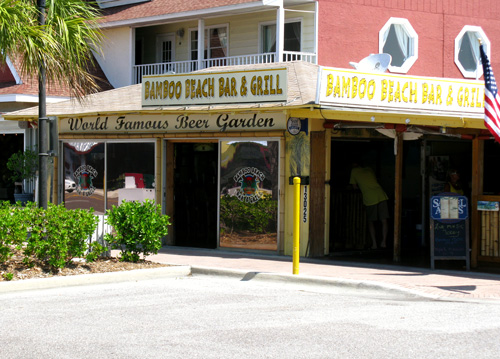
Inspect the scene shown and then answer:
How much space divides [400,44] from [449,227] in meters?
A: 9.06

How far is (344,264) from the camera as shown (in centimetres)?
1293

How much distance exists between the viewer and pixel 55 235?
34.7 ft

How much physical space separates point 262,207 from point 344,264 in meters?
2.24

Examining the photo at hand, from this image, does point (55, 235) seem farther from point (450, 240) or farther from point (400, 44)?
point (400, 44)

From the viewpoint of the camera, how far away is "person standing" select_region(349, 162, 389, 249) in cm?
1510

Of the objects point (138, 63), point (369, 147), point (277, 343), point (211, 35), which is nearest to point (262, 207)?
point (369, 147)

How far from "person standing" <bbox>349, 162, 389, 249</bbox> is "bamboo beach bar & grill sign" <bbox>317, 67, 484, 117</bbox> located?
2.29 metres

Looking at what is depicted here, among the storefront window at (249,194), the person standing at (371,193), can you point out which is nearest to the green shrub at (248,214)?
the storefront window at (249,194)

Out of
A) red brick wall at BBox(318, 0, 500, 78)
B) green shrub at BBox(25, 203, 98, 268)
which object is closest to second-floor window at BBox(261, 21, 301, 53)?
red brick wall at BBox(318, 0, 500, 78)

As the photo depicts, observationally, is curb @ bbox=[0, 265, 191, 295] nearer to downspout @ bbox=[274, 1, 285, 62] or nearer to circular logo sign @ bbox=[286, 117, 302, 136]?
circular logo sign @ bbox=[286, 117, 302, 136]

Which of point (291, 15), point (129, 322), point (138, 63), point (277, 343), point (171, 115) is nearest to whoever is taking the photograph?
point (277, 343)

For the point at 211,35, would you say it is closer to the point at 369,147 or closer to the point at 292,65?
the point at 292,65

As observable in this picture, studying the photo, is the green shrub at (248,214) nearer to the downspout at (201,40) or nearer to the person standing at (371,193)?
the person standing at (371,193)

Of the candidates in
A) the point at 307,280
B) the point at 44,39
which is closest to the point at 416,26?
the point at 307,280
